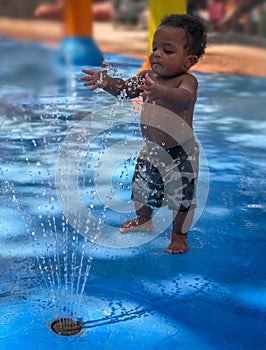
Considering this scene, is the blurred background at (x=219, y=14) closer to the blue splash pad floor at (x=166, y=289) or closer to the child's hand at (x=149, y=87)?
the blue splash pad floor at (x=166, y=289)

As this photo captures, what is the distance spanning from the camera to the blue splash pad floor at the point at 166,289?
1.89m

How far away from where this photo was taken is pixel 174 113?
8.02 feet

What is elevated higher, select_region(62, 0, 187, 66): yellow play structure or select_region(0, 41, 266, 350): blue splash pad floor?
select_region(62, 0, 187, 66): yellow play structure

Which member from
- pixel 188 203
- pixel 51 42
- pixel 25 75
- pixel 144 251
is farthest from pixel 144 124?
pixel 51 42

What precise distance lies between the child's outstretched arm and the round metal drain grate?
0.99m

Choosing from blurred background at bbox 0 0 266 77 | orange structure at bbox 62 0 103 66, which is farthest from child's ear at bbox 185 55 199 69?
orange structure at bbox 62 0 103 66

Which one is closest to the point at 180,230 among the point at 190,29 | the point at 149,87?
the point at 149,87

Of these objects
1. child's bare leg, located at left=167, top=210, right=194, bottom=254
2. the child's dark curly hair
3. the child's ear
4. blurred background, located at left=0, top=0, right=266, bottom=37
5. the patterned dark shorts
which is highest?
the child's dark curly hair

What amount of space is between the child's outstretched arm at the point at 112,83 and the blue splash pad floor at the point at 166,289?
0.70 meters

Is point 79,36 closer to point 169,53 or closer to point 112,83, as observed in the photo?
point 112,83

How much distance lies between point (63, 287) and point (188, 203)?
68 cm

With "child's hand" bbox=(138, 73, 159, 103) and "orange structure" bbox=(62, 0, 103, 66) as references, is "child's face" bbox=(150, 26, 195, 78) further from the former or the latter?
"orange structure" bbox=(62, 0, 103, 66)

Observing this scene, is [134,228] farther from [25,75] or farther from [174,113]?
[25,75]

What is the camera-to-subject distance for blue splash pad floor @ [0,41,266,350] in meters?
1.89
